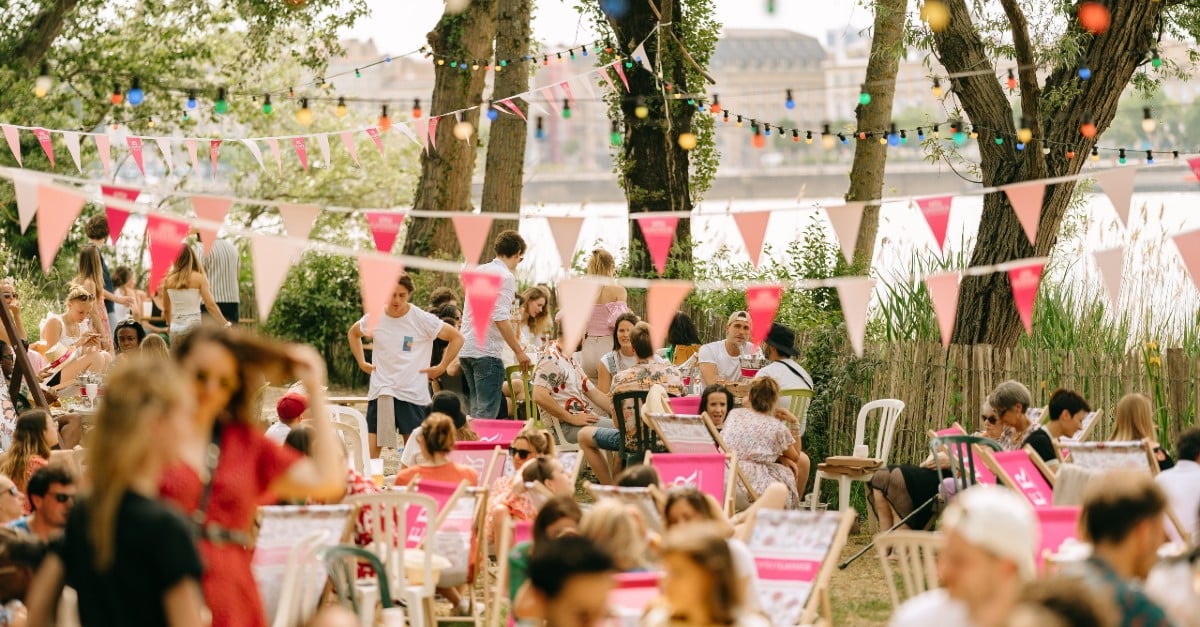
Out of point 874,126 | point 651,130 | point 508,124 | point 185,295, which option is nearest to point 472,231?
point 185,295

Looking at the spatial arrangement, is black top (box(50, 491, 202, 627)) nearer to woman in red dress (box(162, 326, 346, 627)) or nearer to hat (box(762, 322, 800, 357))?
woman in red dress (box(162, 326, 346, 627))

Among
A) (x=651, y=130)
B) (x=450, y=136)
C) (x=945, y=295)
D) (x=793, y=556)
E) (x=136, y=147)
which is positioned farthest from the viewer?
(x=450, y=136)

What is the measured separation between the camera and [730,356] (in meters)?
9.75

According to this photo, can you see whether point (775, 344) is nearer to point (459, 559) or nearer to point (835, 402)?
point (835, 402)

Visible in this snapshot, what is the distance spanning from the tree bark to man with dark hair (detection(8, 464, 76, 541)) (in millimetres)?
6700

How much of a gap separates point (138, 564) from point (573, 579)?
1.11 meters

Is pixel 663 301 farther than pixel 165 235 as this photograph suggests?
Yes

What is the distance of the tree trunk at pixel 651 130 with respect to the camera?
13609 mm

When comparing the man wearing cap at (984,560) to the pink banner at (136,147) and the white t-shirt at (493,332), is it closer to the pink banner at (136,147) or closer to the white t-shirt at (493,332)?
the white t-shirt at (493,332)

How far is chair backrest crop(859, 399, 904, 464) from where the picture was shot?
9.30 metres

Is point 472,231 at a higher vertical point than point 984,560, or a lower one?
higher

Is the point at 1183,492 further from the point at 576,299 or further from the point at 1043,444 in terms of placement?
the point at 576,299

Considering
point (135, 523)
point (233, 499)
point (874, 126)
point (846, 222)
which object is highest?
point (874, 126)

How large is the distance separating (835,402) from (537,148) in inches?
3894
